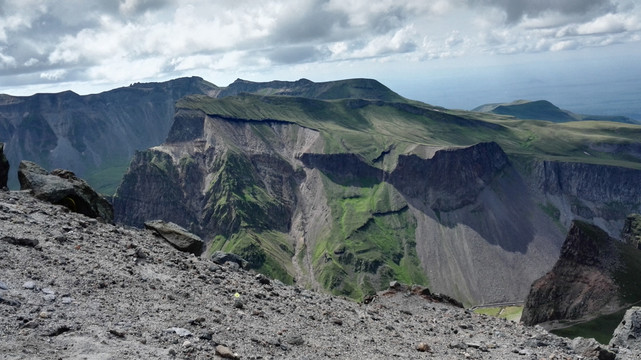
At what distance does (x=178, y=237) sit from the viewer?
110 ft

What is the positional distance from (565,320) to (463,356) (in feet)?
306

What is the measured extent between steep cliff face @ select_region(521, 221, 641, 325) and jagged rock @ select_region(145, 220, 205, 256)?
296 feet

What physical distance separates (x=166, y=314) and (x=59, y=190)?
57.5 ft

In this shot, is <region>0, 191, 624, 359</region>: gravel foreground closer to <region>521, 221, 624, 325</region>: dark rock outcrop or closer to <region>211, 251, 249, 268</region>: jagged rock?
<region>211, 251, 249, 268</region>: jagged rock

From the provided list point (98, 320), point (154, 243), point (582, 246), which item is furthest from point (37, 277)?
point (582, 246)

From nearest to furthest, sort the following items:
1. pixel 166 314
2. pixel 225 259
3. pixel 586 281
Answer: pixel 166 314 < pixel 225 259 < pixel 586 281

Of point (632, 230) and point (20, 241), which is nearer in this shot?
point (20, 241)

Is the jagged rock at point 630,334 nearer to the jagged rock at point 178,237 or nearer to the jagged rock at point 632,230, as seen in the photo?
the jagged rock at point 178,237

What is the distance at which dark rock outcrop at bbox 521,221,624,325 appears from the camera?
98.4 meters

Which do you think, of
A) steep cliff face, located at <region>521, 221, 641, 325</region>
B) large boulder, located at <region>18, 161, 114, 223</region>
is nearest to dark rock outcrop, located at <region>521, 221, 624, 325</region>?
steep cliff face, located at <region>521, 221, 641, 325</region>

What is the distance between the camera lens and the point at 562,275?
381ft

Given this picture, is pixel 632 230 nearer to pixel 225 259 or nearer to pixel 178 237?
pixel 225 259

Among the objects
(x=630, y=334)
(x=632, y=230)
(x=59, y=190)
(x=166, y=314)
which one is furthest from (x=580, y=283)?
(x=166, y=314)

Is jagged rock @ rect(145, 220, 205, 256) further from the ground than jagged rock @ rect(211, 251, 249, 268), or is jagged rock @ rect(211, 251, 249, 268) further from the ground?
jagged rock @ rect(145, 220, 205, 256)
